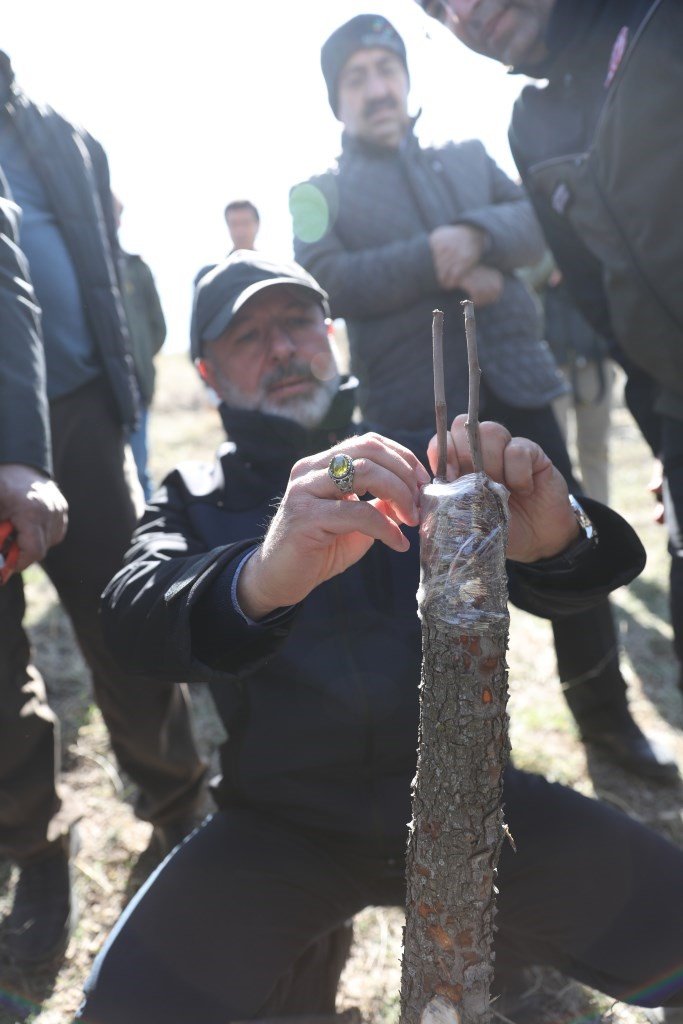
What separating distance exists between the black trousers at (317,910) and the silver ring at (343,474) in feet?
3.16

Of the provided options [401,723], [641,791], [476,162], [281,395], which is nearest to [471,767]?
[401,723]

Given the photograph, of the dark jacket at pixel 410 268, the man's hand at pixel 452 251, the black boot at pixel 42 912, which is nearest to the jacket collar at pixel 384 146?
the dark jacket at pixel 410 268

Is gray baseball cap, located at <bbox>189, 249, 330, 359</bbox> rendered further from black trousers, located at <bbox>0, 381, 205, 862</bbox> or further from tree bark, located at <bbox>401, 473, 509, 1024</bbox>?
tree bark, located at <bbox>401, 473, 509, 1024</bbox>

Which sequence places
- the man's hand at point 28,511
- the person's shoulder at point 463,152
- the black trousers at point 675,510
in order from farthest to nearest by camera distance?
the person's shoulder at point 463,152 < the black trousers at point 675,510 < the man's hand at point 28,511

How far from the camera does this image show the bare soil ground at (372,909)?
218 centimetres

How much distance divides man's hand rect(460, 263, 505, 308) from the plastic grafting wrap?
67.4 inches

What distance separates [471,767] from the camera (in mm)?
1305

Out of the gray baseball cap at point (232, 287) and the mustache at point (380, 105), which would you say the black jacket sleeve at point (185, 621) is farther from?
the mustache at point (380, 105)

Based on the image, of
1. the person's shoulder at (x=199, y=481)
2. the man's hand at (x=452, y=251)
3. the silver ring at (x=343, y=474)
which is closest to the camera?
the silver ring at (x=343, y=474)

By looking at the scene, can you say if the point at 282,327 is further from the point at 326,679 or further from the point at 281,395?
the point at 326,679

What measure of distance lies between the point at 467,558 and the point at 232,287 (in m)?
1.36

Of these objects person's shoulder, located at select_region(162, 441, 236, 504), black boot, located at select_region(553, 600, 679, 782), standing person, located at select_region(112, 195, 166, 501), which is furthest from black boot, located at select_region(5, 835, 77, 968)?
standing person, located at select_region(112, 195, 166, 501)

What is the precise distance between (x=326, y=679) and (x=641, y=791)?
5.97 feet

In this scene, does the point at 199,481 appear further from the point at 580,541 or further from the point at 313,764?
the point at 580,541
